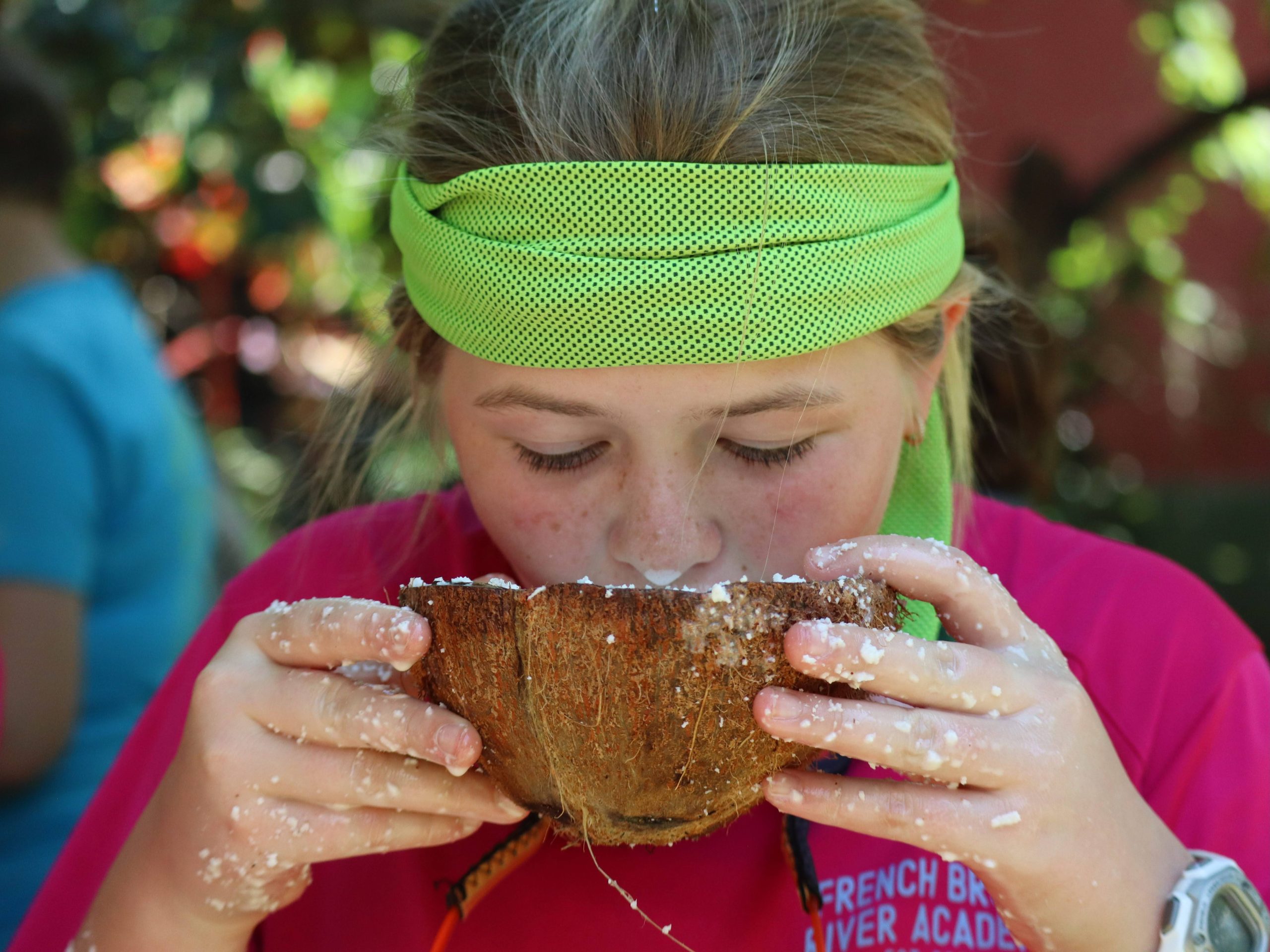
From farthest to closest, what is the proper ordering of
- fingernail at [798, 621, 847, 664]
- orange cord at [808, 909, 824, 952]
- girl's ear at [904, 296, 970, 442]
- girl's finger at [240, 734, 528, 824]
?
girl's ear at [904, 296, 970, 442] < orange cord at [808, 909, 824, 952] < girl's finger at [240, 734, 528, 824] < fingernail at [798, 621, 847, 664]

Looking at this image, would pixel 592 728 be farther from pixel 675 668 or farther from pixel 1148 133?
pixel 1148 133

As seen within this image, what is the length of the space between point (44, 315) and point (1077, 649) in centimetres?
256

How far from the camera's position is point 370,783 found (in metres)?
1.42

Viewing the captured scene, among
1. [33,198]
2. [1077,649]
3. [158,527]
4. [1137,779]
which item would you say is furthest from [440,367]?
[33,198]

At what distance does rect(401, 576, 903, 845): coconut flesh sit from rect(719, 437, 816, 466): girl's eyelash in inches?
10.3

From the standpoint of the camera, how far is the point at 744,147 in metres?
1.54

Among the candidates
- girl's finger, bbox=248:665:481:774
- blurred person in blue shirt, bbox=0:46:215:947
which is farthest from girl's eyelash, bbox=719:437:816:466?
blurred person in blue shirt, bbox=0:46:215:947

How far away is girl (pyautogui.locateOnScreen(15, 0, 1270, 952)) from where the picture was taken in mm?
1355

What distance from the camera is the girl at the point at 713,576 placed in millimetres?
1355

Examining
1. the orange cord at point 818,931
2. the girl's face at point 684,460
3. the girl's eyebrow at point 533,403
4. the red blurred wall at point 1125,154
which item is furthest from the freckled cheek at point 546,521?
the red blurred wall at point 1125,154

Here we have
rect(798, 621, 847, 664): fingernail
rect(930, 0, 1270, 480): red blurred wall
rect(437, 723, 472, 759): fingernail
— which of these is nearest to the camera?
rect(798, 621, 847, 664): fingernail

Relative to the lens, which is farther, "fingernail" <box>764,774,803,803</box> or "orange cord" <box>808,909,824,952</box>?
"orange cord" <box>808,909,824,952</box>

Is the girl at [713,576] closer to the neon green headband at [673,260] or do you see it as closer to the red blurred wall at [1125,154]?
the neon green headband at [673,260]

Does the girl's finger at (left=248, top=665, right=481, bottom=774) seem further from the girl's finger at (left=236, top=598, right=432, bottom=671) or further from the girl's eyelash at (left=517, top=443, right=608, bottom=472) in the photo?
the girl's eyelash at (left=517, top=443, right=608, bottom=472)
